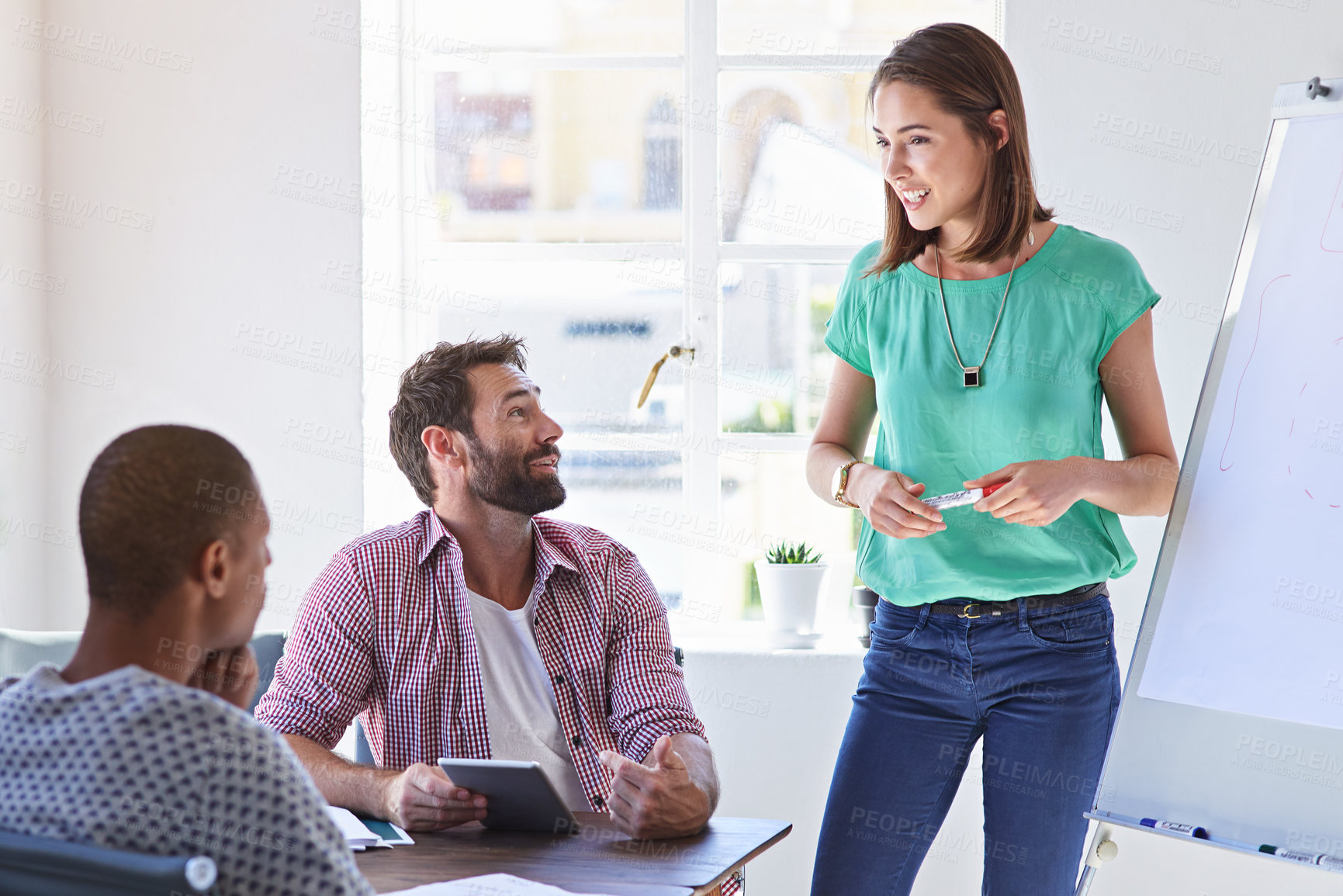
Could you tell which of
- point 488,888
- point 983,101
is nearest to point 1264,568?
point 983,101

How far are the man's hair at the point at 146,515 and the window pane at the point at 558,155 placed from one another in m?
2.11

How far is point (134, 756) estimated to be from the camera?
843 millimetres

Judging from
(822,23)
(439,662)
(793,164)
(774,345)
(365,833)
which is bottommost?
(365,833)

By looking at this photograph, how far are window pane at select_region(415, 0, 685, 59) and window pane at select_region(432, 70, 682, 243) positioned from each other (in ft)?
0.22

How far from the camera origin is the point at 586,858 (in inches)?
53.1

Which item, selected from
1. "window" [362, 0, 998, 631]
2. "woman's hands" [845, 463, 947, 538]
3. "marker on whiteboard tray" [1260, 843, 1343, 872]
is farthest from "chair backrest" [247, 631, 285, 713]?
"marker on whiteboard tray" [1260, 843, 1343, 872]

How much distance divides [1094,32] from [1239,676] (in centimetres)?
168

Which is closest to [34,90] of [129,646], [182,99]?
[182,99]

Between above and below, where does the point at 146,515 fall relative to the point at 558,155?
below

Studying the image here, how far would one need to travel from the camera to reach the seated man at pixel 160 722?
0.84m

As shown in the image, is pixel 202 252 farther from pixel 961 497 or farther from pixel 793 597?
pixel 961 497


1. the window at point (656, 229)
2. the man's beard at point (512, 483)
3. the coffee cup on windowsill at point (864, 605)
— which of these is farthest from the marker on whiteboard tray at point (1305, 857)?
the window at point (656, 229)

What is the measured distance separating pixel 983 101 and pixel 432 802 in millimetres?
1182

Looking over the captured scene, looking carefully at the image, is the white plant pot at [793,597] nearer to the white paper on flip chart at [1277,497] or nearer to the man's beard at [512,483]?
the man's beard at [512,483]
